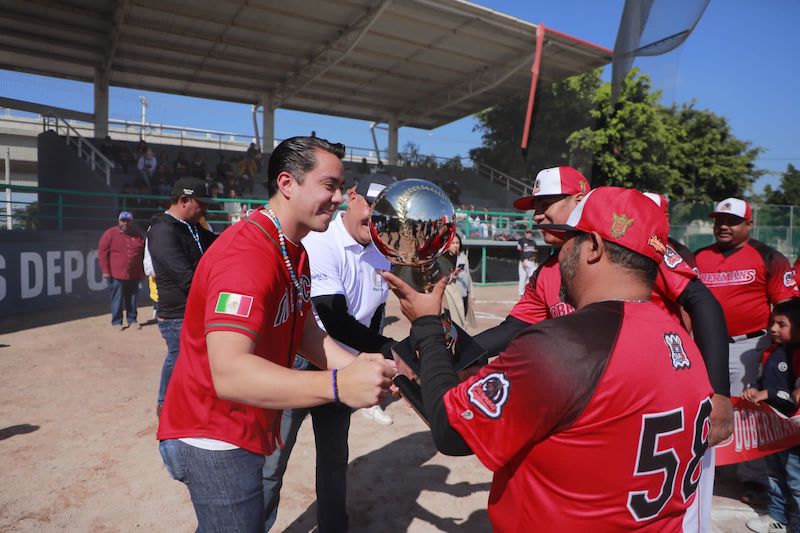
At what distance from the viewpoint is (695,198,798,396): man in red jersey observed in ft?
14.2

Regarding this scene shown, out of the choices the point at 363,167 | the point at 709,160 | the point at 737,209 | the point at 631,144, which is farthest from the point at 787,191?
the point at 737,209

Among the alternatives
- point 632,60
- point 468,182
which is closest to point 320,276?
point 632,60

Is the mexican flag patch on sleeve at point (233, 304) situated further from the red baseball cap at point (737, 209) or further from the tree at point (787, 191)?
the tree at point (787, 191)

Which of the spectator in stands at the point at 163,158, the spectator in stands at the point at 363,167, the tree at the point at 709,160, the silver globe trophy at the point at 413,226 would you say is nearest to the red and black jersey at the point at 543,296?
the silver globe trophy at the point at 413,226

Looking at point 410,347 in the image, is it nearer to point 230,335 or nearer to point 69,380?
point 230,335

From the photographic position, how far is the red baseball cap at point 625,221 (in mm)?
1451

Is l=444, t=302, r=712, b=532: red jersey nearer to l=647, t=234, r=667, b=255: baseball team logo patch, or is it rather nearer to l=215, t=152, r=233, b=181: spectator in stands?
l=647, t=234, r=667, b=255: baseball team logo patch

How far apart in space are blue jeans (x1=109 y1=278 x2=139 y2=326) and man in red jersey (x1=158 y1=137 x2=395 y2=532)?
30.0ft

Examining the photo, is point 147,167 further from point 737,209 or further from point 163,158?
point 737,209

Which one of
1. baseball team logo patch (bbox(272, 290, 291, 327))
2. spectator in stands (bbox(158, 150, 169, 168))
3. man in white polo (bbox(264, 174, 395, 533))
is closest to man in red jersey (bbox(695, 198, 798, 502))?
man in white polo (bbox(264, 174, 395, 533))

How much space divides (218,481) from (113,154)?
2205 centimetres

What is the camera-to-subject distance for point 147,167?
1909 centimetres

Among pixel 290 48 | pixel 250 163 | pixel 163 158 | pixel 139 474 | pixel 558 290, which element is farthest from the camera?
pixel 250 163

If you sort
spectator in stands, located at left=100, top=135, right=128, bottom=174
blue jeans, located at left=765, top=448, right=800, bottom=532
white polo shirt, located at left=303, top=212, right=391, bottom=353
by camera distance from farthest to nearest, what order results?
spectator in stands, located at left=100, top=135, right=128, bottom=174, blue jeans, located at left=765, top=448, right=800, bottom=532, white polo shirt, located at left=303, top=212, right=391, bottom=353
